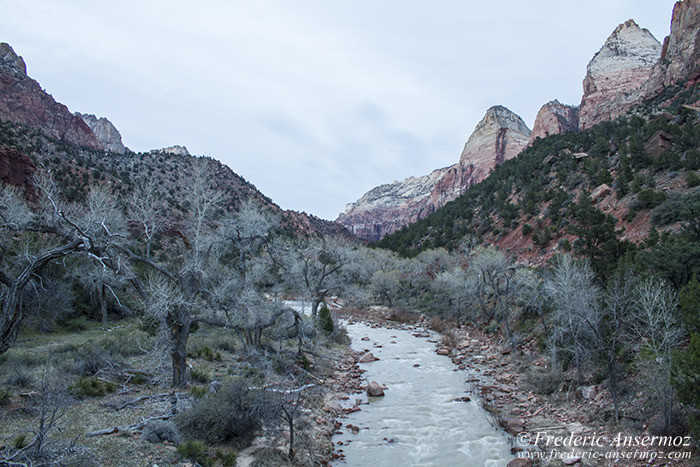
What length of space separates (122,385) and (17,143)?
3982cm

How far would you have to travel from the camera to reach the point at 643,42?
2591 inches

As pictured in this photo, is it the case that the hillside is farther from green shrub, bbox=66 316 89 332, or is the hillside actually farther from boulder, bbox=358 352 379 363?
green shrub, bbox=66 316 89 332

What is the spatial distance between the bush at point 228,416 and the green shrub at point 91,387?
2.84m

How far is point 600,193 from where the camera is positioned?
86.2ft

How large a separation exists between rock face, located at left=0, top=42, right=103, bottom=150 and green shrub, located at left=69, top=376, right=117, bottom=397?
65.3 meters

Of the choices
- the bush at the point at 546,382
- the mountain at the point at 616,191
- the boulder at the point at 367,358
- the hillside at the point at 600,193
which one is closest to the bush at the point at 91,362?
the boulder at the point at 367,358

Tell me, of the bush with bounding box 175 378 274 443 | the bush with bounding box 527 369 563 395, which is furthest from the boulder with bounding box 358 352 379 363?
the bush with bounding box 175 378 274 443

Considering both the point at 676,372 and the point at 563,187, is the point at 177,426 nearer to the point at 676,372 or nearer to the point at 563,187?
the point at 676,372

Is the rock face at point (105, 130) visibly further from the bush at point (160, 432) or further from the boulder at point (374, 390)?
the bush at point (160, 432)

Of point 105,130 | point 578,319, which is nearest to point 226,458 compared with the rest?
point 578,319

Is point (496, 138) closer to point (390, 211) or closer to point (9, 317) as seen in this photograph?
point (390, 211)

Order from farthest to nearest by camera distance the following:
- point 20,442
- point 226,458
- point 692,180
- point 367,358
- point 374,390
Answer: point 692,180
point 367,358
point 374,390
point 226,458
point 20,442

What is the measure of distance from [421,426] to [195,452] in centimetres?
652

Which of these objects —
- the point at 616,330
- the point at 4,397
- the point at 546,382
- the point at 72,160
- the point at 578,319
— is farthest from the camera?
the point at 72,160
